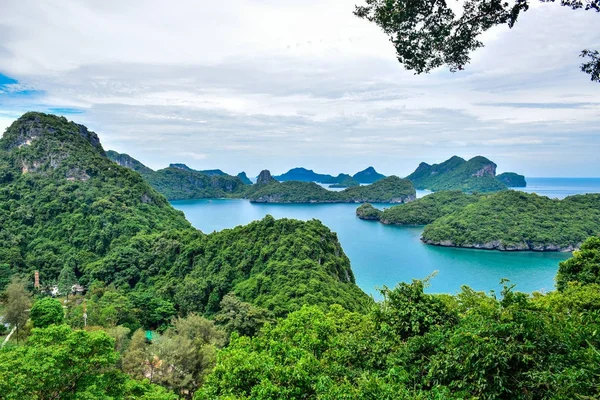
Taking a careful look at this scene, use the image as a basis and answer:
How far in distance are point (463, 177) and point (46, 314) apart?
133 metres

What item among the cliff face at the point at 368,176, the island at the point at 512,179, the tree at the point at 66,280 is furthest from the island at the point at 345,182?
the tree at the point at 66,280

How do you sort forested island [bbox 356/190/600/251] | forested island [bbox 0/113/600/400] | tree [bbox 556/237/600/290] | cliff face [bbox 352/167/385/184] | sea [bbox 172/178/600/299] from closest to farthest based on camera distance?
1. forested island [bbox 0/113/600/400]
2. tree [bbox 556/237/600/290]
3. sea [bbox 172/178/600/299]
4. forested island [bbox 356/190/600/251]
5. cliff face [bbox 352/167/385/184]

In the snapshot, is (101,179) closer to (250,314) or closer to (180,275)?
(180,275)

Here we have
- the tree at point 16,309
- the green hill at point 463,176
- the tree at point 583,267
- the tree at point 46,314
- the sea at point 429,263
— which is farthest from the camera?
the green hill at point 463,176

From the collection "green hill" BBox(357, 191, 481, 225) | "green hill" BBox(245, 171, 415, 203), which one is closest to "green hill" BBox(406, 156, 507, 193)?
"green hill" BBox(245, 171, 415, 203)

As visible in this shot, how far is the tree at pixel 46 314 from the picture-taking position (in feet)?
50.7

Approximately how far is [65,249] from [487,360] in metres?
36.0

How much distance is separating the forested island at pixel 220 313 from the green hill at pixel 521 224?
2233 mm

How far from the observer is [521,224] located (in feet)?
164

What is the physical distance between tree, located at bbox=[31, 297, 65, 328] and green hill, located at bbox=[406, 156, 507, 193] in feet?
400

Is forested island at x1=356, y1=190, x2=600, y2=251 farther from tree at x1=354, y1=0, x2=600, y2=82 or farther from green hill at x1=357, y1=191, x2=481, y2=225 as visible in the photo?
tree at x1=354, y1=0, x2=600, y2=82

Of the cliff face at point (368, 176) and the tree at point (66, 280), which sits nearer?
the tree at point (66, 280)

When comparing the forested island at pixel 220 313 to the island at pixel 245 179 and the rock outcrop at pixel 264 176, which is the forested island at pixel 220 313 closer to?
the rock outcrop at pixel 264 176

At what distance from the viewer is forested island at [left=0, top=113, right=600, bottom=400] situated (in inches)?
186
